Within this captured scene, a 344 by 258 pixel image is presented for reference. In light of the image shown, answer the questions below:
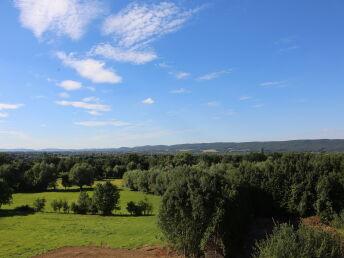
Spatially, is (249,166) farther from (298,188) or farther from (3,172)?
(3,172)

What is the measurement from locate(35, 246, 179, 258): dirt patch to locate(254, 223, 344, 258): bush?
1295 centimetres

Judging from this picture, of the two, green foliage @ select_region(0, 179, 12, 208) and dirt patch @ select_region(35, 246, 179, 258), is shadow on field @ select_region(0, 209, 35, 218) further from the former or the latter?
dirt patch @ select_region(35, 246, 179, 258)

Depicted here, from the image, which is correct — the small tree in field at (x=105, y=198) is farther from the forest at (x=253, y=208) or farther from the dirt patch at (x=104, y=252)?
the dirt patch at (x=104, y=252)

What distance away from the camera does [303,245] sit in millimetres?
12148

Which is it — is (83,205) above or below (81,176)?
below

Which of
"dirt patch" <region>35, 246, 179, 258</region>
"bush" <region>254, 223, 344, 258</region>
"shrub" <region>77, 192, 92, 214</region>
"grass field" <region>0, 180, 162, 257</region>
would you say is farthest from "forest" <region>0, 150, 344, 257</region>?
"grass field" <region>0, 180, 162, 257</region>

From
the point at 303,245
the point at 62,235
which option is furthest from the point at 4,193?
the point at 303,245

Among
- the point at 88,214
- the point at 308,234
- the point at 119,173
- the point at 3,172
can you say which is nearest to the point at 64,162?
the point at 119,173

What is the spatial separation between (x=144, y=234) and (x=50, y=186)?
240 feet

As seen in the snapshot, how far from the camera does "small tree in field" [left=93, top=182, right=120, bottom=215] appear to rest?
49219mm

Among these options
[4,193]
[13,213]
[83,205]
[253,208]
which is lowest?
[13,213]

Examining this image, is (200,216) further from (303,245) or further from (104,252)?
(104,252)

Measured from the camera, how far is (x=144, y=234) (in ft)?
104

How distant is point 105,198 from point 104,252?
82.9 feet
